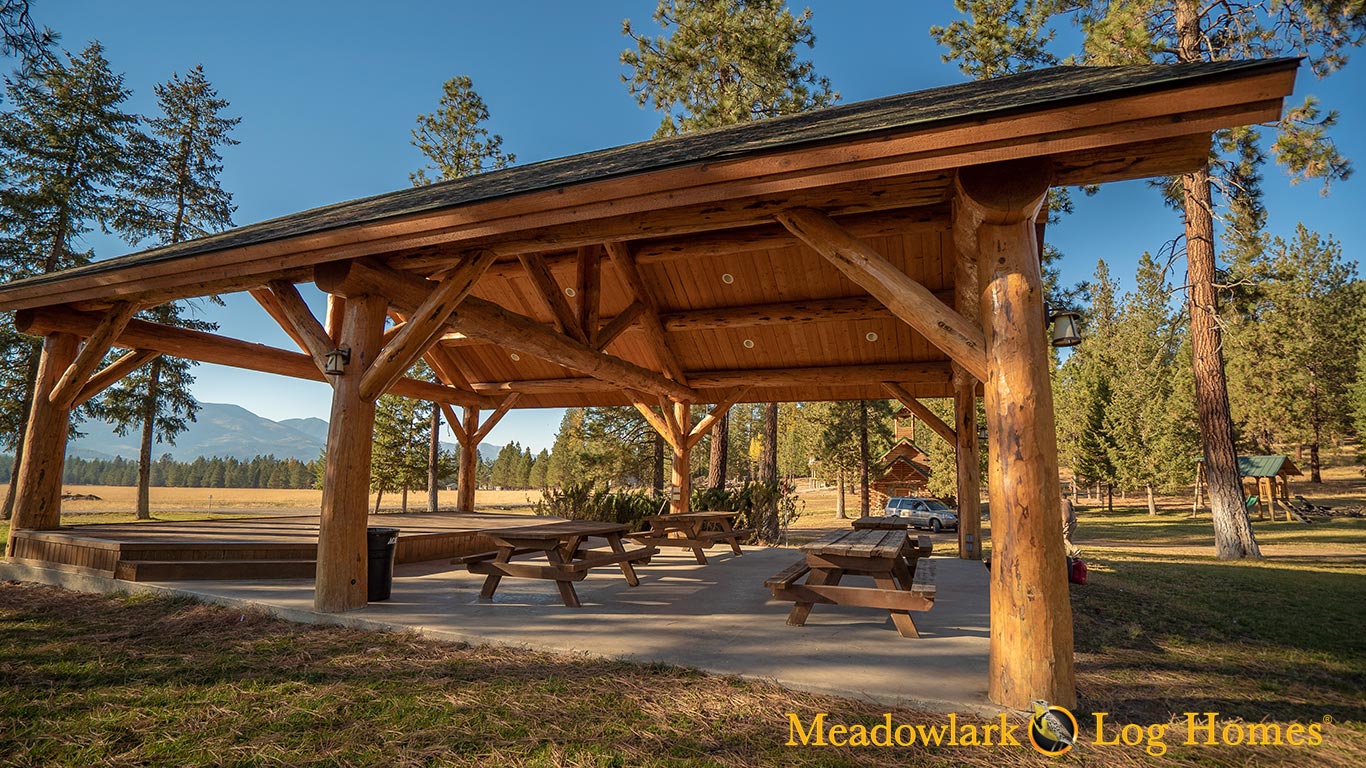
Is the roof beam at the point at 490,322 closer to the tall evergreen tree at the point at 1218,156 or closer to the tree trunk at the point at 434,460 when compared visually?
the tall evergreen tree at the point at 1218,156

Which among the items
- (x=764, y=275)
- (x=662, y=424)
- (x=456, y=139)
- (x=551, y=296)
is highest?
(x=456, y=139)

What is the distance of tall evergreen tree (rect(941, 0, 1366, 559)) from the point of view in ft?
34.2


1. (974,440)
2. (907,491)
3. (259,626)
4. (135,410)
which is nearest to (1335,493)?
(907,491)

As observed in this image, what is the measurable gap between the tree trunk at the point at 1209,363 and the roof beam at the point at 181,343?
14.8m

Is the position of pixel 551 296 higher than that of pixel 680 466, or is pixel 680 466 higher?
pixel 551 296

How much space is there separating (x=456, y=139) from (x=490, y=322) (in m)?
19.1

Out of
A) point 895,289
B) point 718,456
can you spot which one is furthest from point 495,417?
point 895,289

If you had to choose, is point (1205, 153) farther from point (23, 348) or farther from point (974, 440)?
point (23, 348)

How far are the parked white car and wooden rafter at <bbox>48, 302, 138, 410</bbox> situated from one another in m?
21.8

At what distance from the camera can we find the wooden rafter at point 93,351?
687 cm

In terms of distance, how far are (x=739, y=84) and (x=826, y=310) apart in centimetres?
885

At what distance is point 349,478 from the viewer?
16.8 ft

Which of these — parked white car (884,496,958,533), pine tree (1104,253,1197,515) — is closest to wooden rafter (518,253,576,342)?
parked white car (884,496,958,533)

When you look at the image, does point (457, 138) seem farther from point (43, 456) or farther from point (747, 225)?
point (747, 225)
